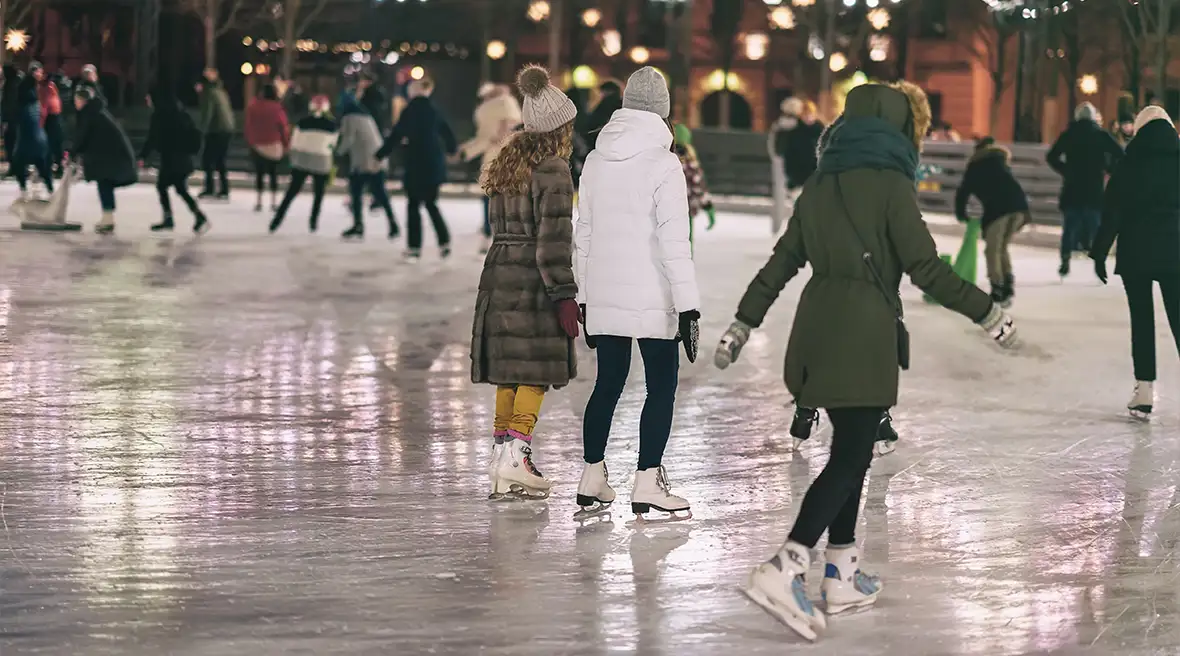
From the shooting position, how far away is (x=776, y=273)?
20.4ft

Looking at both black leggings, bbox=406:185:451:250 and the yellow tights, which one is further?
black leggings, bbox=406:185:451:250

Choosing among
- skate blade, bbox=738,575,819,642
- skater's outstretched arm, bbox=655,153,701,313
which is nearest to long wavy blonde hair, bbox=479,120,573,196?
skater's outstretched arm, bbox=655,153,701,313

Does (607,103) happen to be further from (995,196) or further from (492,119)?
(492,119)

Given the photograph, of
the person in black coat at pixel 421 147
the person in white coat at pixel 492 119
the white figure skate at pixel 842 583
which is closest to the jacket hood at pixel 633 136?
the white figure skate at pixel 842 583

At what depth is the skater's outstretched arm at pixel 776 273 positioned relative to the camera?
616cm

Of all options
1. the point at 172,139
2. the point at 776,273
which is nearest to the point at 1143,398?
the point at 776,273

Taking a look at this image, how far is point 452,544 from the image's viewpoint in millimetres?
7023

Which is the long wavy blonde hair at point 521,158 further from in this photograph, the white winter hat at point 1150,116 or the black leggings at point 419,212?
the black leggings at point 419,212

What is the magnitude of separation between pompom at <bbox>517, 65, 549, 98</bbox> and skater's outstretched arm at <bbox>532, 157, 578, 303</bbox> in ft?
0.97

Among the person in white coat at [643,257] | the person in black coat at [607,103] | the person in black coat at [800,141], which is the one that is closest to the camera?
the person in white coat at [643,257]

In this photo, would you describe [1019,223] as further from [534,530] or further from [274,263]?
[534,530]

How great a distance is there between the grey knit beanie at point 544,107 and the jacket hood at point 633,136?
43 centimetres

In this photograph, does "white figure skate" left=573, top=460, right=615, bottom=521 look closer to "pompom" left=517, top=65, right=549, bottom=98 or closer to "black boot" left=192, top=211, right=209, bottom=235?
"pompom" left=517, top=65, right=549, bottom=98

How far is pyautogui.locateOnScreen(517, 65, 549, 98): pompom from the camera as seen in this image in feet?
25.9
